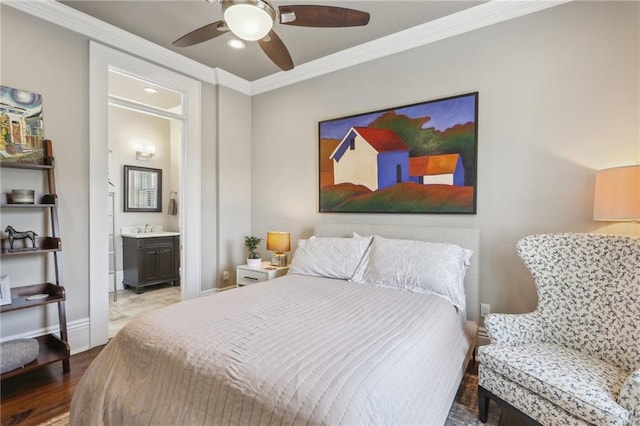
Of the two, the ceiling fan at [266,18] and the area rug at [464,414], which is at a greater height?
the ceiling fan at [266,18]

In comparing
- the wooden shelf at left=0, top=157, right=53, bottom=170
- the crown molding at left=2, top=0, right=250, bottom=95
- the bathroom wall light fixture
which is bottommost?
the wooden shelf at left=0, top=157, right=53, bottom=170

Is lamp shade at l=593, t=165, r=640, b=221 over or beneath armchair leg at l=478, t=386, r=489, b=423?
over

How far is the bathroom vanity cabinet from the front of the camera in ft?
14.5

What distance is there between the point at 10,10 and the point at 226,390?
125 inches

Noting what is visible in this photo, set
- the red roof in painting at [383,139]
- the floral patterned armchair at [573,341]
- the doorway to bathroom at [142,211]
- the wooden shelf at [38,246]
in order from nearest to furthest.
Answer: the floral patterned armchair at [573,341], the wooden shelf at [38,246], the red roof in painting at [383,139], the doorway to bathroom at [142,211]

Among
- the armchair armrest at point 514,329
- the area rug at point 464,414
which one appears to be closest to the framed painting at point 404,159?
the armchair armrest at point 514,329

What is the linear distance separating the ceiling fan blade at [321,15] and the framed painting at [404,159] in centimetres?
123

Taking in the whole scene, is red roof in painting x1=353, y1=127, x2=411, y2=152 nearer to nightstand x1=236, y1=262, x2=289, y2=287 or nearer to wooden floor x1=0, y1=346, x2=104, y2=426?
nightstand x1=236, y1=262, x2=289, y2=287

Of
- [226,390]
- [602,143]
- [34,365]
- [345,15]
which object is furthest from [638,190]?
[34,365]

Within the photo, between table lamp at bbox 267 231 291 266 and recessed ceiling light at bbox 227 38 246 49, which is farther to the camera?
table lamp at bbox 267 231 291 266

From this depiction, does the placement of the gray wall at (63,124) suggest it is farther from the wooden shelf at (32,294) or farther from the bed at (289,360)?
the bed at (289,360)

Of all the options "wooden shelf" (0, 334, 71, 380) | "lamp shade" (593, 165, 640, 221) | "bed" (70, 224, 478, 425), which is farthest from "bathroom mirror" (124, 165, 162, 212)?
"lamp shade" (593, 165, 640, 221)

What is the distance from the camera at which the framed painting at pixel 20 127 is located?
7.51 ft

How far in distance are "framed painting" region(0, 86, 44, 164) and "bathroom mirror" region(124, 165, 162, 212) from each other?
241 centimetres
